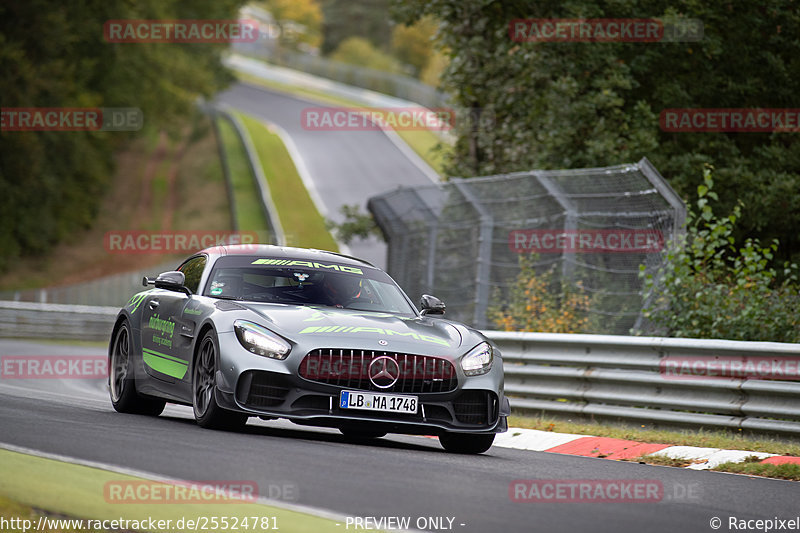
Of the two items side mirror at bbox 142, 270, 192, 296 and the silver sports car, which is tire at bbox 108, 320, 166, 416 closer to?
the silver sports car

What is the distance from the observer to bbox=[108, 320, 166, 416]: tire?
10695 mm

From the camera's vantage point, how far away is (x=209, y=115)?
229 feet

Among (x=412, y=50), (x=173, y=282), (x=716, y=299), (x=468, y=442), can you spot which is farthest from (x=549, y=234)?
(x=412, y=50)

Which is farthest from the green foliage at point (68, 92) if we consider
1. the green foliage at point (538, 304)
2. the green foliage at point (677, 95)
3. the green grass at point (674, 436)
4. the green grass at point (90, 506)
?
the green grass at point (90, 506)

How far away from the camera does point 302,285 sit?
10070 millimetres

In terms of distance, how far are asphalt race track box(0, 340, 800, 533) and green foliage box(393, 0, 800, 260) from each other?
1007 cm

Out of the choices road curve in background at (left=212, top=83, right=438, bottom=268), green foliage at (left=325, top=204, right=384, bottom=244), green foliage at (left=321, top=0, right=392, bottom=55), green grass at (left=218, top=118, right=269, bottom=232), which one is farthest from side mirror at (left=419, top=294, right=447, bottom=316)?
green foliage at (left=321, top=0, right=392, bottom=55)

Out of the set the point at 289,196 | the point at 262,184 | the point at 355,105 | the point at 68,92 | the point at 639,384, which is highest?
the point at 355,105

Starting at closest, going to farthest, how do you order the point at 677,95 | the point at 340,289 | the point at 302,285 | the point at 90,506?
the point at 90,506 < the point at 302,285 < the point at 340,289 < the point at 677,95

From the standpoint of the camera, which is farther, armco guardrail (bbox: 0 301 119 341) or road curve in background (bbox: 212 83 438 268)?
road curve in background (bbox: 212 83 438 268)

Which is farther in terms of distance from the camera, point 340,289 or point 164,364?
point 340,289

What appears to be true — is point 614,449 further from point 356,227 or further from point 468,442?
point 356,227

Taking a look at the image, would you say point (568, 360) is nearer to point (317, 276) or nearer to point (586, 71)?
point (317, 276)

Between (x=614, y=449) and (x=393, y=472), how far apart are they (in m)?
3.33
